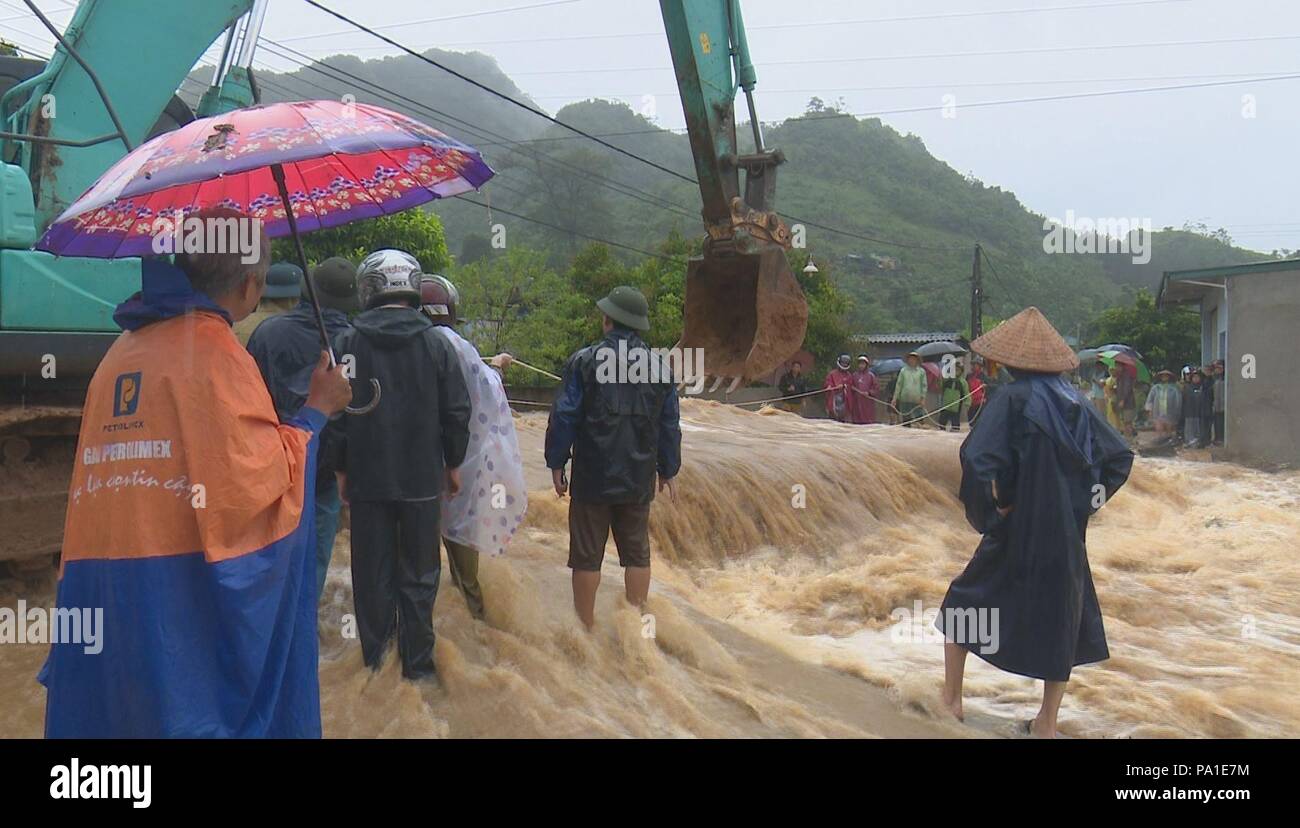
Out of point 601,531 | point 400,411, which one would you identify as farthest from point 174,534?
point 601,531

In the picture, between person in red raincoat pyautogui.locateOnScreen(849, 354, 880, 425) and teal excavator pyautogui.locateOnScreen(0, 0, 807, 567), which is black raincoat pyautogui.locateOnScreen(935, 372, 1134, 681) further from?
person in red raincoat pyautogui.locateOnScreen(849, 354, 880, 425)

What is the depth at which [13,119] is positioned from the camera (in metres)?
5.23

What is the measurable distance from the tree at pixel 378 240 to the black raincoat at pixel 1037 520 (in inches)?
565

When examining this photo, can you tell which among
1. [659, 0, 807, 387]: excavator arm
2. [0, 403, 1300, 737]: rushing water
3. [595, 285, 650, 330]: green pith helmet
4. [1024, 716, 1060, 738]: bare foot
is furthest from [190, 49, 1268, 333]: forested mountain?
[1024, 716, 1060, 738]: bare foot

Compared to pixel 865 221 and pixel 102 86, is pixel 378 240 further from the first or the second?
pixel 865 221

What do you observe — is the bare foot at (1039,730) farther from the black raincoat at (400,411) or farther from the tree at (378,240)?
the tree at (378,240)

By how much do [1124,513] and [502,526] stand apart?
9.10 m

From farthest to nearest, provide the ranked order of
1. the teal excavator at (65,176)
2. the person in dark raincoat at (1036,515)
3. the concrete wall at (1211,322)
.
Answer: the concrete wall at (1211,322)
the teal excavator at (65,176)
the person in dark raincoat at (1036,515)

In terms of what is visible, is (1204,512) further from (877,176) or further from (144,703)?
(877,176)

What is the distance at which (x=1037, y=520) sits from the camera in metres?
4.21

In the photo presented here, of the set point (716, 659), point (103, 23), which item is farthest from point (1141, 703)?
point (103, 23)

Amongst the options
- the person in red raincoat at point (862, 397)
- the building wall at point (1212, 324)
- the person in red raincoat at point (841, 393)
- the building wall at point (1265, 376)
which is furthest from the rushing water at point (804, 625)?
the building wall at point (1212, 324)

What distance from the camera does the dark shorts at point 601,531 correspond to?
493 cm

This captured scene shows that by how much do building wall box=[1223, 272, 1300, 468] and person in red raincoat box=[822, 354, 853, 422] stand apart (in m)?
6.35
